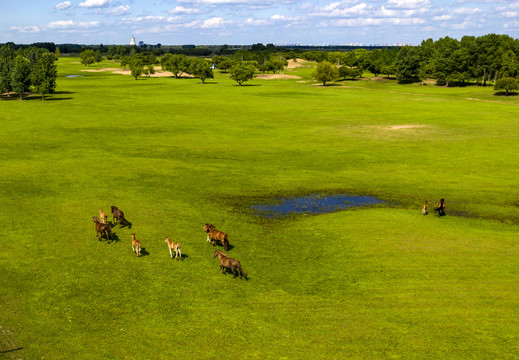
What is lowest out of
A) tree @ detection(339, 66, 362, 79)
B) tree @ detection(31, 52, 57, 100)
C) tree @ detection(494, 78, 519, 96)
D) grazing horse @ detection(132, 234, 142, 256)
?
grazing horse @ detection(132, 234, 142, 256)

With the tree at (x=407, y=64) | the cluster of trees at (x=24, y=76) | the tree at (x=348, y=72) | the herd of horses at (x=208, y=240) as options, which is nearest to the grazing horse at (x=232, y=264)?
the herd of horses at (x=208, y=240)

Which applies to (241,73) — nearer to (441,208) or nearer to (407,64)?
(407,64)

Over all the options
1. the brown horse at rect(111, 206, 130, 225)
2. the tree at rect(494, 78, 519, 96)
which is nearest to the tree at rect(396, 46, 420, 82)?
the tree at rect(494, 78, 519, 96)

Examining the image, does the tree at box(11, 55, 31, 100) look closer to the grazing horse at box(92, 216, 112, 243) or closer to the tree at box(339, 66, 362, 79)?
the grazing horse at box(92, 216, 112, 243)

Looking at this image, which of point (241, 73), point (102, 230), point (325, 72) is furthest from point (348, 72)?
point (102, 230)

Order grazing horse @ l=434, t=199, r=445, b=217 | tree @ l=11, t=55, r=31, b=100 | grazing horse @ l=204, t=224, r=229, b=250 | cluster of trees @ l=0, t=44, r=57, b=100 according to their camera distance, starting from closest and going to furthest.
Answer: grazing horse @ l=204, t=224, r=229, b=250 < grazing horse @ l=434, t=199, r=445, b=217 < tree @ l=11, t=55, r=31, b=100 < cluster of trees @ l=0, t=44, r=57, b=100

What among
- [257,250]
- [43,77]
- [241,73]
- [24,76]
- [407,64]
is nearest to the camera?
[257,250]
